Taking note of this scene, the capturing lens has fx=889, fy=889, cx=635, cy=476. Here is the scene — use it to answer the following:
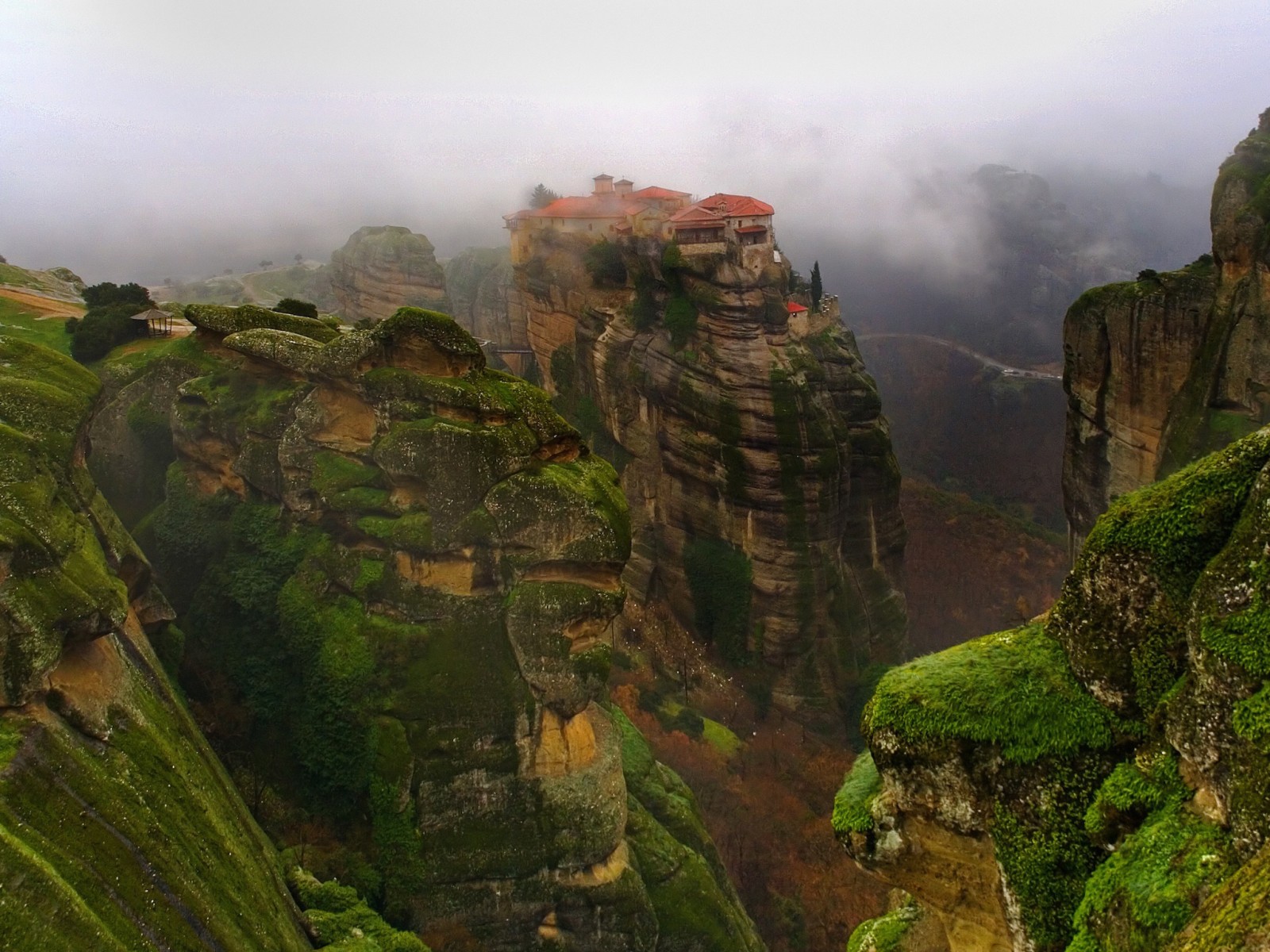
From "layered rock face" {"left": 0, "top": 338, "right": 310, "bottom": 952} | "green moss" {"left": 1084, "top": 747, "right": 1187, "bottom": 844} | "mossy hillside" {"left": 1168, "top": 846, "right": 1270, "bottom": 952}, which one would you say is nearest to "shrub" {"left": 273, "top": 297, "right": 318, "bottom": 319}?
"layered rock face" {"left": 0, "top": 338, "right": 310, "bottom": 952}

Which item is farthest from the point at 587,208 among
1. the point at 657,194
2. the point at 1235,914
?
the point at 1235,914

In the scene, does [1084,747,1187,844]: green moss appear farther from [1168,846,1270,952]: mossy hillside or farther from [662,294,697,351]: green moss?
[662,294,697,351]: green moss

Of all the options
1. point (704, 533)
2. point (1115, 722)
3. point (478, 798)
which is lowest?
point (704, 533)

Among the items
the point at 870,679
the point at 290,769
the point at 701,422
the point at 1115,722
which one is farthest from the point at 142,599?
the point at 870,679

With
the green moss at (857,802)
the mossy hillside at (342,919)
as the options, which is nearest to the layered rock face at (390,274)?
the mossy hillside at (342,919)

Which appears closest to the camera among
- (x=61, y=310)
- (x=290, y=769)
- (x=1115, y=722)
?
(x=1115, y=722)

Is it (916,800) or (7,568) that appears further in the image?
(7,568)

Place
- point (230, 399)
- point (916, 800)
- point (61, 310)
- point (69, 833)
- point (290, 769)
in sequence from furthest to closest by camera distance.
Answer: point (61, 310) → point (230, 399) → point (290, 769) → point (69, 833) → point (916, 800)

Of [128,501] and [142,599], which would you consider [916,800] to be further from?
[128,501]
